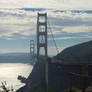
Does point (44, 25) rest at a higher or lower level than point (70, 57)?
higher

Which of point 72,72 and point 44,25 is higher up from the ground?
point 44,25

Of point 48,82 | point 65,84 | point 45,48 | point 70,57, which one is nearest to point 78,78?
point 65,84

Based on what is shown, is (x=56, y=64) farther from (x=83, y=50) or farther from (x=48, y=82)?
(x=83, y=50)

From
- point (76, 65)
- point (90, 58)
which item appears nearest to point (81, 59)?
point (90, 58)

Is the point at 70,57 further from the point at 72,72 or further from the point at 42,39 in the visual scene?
the point at 72,72

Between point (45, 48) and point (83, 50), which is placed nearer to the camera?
point (83, 50)

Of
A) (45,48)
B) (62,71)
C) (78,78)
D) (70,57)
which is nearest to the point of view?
(78,78)

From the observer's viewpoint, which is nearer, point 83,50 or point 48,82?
point 48,82

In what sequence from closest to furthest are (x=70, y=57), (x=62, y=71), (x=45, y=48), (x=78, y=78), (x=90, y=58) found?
(x=78, y=78), (x=62, y=71), (x=90, y=58), (x=70, y=57), (x=45, y=48)

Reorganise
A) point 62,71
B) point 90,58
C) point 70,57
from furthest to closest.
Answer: point 70,57 < point 90,58 < point 62,71
